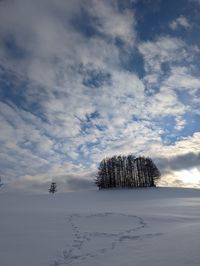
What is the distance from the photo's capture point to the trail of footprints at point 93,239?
7948 mm

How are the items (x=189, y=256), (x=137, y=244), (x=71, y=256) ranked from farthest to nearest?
(x=137, y=244) < (x=71, y=256) < (x=189, y=256)

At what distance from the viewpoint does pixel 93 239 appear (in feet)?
33.2

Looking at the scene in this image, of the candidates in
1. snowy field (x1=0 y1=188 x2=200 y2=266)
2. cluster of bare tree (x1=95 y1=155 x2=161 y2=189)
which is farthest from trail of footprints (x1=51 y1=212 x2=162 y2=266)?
cluster of bare tree (x1=95 y1=155 x2=161 y2=189)

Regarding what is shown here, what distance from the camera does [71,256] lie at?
796 centimetres

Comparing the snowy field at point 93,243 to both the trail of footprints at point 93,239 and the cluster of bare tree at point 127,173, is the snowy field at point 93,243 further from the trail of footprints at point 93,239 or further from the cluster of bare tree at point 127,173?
the cluster of bare tree at point 127,173

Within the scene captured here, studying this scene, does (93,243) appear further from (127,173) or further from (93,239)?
(127,173)

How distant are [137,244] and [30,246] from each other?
3.63 metres

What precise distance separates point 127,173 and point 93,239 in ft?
146

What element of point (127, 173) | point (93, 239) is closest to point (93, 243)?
point (93, 239)

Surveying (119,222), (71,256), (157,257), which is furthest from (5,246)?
(119,222)

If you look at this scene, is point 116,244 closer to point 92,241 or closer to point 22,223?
point 92,241

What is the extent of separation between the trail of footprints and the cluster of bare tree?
1535 inches

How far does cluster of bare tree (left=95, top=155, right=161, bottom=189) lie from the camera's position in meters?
53.2

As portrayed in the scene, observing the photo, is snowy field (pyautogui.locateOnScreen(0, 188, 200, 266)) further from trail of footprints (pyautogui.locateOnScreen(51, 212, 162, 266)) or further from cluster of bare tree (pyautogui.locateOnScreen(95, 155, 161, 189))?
cluster of bare tree (pyautogui.locateOnScreen(95, 155, 161, 189))
